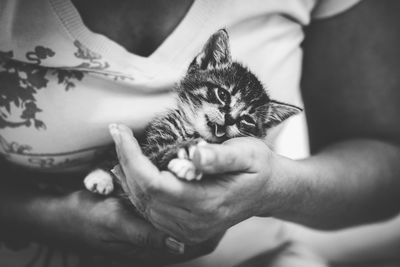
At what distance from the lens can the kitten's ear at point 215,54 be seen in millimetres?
538

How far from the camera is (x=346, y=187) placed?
71 cm

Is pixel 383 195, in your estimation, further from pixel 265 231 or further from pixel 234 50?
pixel 234 50

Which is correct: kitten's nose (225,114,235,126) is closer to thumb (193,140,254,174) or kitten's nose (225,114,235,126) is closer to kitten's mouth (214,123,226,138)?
kitten's mouth (214,123,226,138)

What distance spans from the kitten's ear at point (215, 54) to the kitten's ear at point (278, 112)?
112 mm

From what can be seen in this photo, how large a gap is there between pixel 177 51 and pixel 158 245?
32 cm

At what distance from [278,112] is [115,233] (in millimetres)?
368

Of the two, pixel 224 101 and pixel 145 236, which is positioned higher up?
pixel 224 101

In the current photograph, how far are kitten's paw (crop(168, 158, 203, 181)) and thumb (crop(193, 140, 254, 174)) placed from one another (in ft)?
0.08

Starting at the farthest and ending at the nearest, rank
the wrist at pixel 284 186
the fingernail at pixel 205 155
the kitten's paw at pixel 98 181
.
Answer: the kitten's paw at pixel 98 181
the wrist at pixel 284 186
the fingernail at pixel 205 155

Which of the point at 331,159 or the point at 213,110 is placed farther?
Answer: the point at 331,159

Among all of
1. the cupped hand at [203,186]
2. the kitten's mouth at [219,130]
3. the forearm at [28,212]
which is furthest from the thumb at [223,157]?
the forearm at [28,212]

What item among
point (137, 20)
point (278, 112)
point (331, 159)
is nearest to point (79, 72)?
point (137, 20)

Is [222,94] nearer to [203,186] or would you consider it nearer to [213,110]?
[213,110]

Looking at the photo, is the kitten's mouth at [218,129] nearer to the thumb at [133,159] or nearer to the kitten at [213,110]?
the kitten at [213,110]
